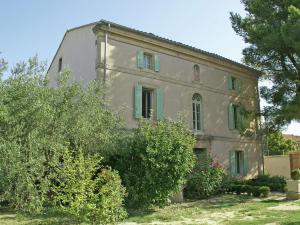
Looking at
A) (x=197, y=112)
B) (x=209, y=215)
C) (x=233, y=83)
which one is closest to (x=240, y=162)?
(x=197, y=112)

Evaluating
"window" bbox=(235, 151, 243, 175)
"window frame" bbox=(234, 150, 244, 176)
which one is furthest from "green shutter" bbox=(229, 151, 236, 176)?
"window" bbox=(235, 151, 243, 175)

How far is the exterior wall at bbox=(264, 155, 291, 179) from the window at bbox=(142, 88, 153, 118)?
12.3 meters

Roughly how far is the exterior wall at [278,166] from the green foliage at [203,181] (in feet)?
37.2

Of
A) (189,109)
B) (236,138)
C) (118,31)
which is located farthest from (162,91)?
(236,138)

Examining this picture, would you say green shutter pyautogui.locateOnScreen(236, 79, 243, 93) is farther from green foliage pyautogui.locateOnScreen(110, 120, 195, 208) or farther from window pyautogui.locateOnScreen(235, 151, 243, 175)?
green foliage pyautogui.locateOnScreen(110, 120, 195, 208)

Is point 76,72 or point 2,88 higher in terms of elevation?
point 76,72

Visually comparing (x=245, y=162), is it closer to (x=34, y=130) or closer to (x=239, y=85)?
(x=239, y=85)

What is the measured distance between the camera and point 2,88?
840 cm

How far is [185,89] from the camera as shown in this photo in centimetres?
2027

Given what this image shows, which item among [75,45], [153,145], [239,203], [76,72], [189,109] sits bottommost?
[239,203]

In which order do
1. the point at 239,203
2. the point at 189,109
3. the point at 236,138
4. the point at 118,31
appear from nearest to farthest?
the point at 239,203, the point at 118,31, the point at 189,109, the point at 236,138

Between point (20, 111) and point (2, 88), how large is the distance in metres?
0.80

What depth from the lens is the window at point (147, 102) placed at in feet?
60.8

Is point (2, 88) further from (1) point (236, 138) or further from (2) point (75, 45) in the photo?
(1) point (236, 138)
